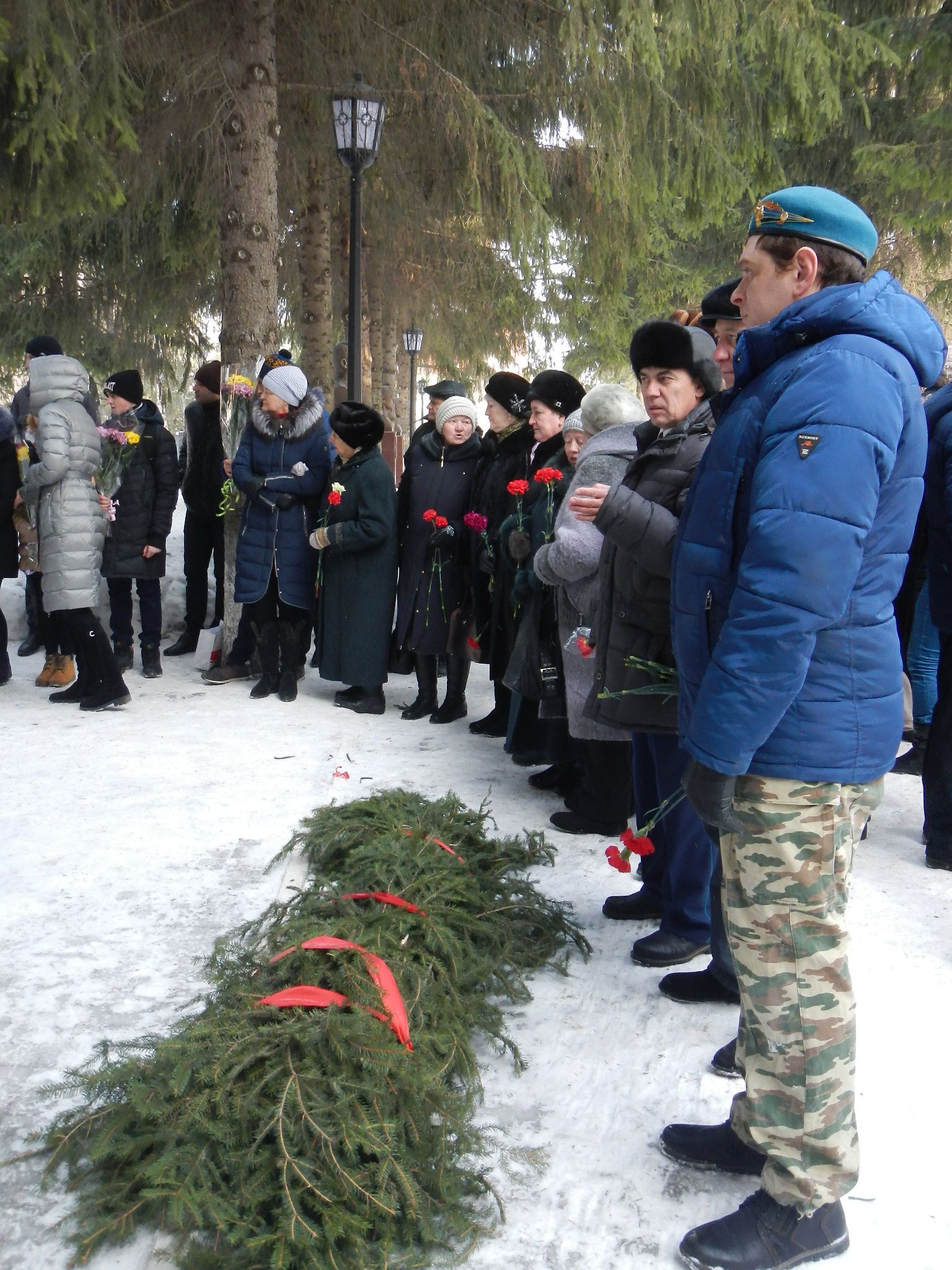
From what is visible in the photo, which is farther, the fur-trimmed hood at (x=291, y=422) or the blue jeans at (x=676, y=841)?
the fur-trimmed hood at (x=291, y=422)

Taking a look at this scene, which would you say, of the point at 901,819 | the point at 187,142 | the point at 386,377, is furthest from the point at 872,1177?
the point at 386,377

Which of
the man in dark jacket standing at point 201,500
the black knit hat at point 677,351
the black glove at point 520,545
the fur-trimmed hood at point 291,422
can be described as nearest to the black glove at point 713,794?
the black knit hat at point 677,351

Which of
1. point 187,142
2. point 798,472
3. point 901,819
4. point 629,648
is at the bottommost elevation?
point 901,819

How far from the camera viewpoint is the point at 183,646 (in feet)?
29.4

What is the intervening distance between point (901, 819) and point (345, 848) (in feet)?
8.74

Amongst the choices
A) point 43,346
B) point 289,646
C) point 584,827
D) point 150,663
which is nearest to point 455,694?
point 289,646

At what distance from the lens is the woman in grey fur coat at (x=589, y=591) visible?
448 cm

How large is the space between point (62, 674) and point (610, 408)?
4586mm

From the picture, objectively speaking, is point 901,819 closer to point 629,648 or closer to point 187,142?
point 629,648

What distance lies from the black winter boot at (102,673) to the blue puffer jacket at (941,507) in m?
4.53

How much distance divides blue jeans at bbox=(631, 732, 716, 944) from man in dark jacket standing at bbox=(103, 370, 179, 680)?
190 inches

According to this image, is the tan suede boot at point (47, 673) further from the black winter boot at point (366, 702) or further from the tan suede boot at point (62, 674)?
the black winter boot at point (366, 702)

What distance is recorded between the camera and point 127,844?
4711 millimetres

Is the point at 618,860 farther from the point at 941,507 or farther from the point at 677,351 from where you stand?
the point at 941,507
